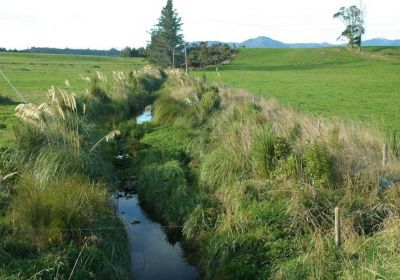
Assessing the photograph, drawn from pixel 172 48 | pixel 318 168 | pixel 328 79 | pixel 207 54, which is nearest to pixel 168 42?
pixel 172 48

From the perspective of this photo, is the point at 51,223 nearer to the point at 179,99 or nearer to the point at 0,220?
the point at 0,220

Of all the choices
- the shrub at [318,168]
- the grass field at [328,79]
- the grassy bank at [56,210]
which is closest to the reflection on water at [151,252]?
the grassy bank at [56,210]

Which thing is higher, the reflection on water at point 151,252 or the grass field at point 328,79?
the grass field at point 328,79

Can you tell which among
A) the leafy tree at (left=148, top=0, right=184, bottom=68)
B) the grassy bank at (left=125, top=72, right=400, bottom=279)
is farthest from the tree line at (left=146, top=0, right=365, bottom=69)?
the grassy bank at (left=125, top=72, right=400, bottom=279)

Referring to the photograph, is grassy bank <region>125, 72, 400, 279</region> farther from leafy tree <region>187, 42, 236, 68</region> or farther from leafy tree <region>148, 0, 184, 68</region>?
leafy tree <region>187, 42, 236, 68</region>

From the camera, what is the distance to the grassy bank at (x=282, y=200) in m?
6.69

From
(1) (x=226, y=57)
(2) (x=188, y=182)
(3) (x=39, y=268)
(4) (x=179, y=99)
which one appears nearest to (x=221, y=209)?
(2) (x=188, y=182)

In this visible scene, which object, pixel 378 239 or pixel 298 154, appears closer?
pixel 378 239

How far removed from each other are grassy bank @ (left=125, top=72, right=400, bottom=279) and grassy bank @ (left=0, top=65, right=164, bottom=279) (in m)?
1.57

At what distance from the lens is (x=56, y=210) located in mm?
7164

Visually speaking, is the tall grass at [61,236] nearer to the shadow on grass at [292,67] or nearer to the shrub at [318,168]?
the shrub at [318,168]

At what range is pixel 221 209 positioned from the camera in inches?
358

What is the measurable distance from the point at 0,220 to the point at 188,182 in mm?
4583

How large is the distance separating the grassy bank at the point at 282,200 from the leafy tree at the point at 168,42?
61696 millimetres
